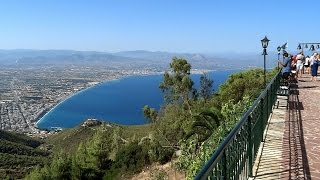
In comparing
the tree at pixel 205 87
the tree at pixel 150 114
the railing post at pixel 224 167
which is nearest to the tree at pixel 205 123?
the railing post at pixel 224 167

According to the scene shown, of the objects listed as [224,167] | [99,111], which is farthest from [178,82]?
[99,111]

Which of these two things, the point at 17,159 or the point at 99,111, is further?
the point at 99,111

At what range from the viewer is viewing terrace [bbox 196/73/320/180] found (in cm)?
400

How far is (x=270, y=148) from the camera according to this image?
23.5 feet

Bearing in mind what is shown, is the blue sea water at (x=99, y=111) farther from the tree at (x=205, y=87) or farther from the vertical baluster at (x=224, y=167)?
the vertical baluster at (x=224, y=167)

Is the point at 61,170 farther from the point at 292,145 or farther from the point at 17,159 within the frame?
the point at 17,159

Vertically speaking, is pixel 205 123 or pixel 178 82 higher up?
pixel 178 82

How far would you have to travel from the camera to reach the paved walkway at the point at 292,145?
5.79 meters

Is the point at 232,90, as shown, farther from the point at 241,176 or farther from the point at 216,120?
the point at 241,176

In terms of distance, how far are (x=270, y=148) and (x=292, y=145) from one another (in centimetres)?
44

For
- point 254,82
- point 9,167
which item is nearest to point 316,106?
point 254,82

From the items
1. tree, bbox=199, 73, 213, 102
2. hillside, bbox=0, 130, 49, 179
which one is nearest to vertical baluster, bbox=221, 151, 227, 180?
tree, bbox=199, 73, 213, 102

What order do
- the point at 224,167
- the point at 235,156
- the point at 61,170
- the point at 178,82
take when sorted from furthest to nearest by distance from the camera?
the point at 61,170, the point at 178,82, the point at 235,156, the point at 224,167

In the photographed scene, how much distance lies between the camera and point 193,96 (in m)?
35.5
